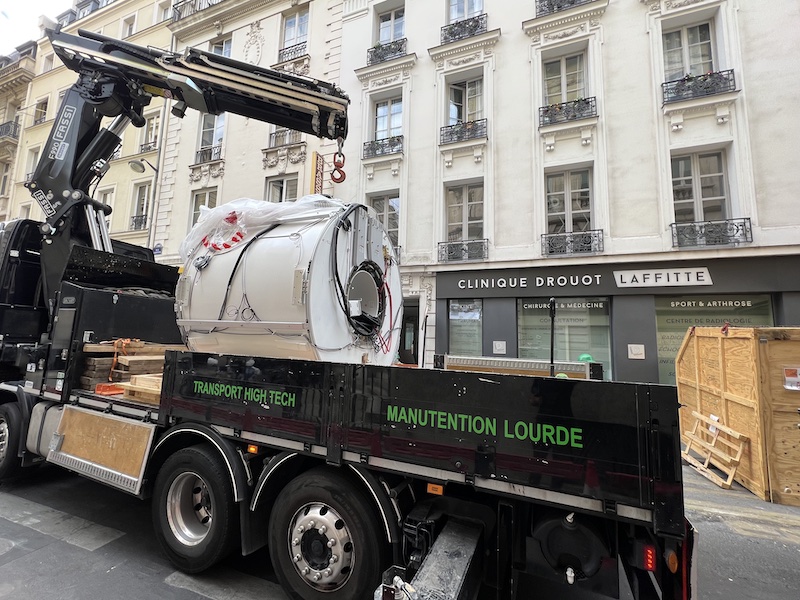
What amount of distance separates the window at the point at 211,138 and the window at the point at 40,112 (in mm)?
12837

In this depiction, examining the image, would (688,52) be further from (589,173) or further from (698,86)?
(589,173)

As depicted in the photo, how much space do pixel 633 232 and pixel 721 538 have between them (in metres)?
7.50

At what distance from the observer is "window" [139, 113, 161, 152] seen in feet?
58.5

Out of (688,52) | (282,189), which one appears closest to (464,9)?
(688,52)

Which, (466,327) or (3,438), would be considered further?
(466,327)

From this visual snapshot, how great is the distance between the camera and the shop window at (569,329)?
33.6 ft

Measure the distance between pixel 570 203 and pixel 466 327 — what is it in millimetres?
4379

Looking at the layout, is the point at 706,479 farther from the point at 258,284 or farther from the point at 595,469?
the point at 258,284

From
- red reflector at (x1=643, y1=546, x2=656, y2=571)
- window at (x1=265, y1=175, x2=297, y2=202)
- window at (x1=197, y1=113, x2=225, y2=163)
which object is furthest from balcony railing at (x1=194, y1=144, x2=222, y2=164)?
red reflector at (x1=643, y1=546, x2=656, y2=571)

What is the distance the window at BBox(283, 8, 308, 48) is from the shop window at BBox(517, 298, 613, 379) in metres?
13.1

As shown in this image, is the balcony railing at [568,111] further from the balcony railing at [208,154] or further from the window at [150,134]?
the window at [150,134]

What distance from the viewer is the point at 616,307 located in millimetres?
9945

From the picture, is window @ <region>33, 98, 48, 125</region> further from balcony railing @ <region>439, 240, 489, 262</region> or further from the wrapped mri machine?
the wrapped mri machine

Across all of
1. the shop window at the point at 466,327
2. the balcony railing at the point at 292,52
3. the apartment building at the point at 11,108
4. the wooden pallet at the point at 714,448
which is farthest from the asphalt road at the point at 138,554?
the apartment building at the point at 11,108
